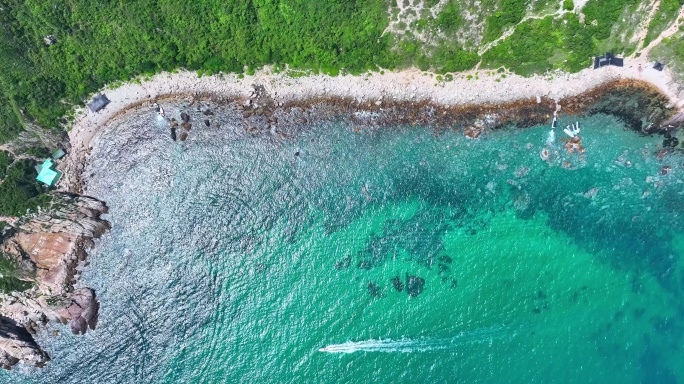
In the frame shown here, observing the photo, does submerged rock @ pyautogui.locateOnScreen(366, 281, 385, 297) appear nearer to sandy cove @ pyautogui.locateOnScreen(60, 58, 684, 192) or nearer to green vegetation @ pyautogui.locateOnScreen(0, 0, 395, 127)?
sandy cove @ pyautogui.locateOnScreen(60, 58, 684, 192)

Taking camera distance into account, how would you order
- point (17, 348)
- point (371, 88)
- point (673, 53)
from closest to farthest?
point (673, 53) < point (371, 88) < point (17, 348)

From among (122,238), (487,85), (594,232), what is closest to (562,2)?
(487,85)

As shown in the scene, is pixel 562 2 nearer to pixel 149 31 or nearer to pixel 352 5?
pixel 352 5

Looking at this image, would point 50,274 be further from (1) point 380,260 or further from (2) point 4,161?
(1) point 380,260

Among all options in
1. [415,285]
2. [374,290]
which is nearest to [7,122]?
[374,290]

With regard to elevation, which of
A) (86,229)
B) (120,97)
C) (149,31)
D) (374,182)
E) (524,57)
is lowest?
(86,229)

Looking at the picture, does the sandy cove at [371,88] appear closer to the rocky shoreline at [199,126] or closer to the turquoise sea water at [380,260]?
the rocky shoreline at [199,126]

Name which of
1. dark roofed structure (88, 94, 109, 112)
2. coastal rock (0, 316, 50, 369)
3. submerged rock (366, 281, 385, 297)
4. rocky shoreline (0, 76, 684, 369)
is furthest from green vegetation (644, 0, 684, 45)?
coastal rock (0, 316, 50, 369)
